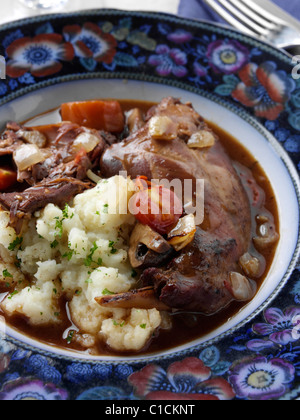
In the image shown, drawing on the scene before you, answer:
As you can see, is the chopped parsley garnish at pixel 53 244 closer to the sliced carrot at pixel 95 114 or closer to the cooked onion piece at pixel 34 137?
the cooked onion piece at pixel 34 137

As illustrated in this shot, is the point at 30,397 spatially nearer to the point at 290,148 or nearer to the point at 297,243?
the point at 297,243

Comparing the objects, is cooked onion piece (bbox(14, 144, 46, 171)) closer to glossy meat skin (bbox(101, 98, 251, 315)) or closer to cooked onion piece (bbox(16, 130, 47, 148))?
cooked onion piece (bbox(16, 130, 47, 148))

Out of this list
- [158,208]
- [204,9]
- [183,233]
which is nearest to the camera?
[183,233]


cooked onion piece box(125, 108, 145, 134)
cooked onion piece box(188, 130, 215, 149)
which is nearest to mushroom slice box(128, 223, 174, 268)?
cooked onion piece box(188, 130, 215, 149)

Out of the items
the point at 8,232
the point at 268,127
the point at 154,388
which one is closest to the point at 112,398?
the point at 154,388

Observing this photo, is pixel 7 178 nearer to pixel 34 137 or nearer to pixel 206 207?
pixel 34 137

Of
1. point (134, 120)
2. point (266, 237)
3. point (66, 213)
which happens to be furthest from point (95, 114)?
point (266, 237)
